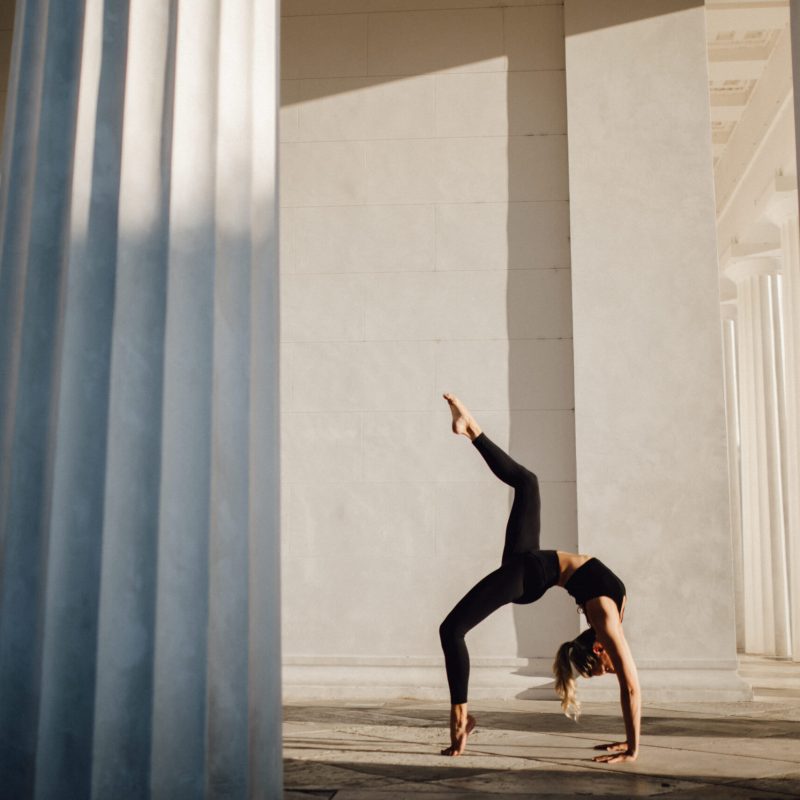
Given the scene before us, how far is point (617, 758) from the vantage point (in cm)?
548

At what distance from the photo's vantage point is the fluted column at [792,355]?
1416 centimetres

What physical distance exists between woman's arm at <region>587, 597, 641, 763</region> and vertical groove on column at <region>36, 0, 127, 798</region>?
3.30 meters

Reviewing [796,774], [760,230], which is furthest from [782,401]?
[796,774]

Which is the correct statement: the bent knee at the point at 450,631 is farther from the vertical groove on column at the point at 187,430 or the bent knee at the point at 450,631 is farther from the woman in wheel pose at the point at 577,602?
the vertical groove on column at the point at 187,430

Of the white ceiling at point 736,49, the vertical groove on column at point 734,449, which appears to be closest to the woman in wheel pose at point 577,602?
the white ceiling at point 736,49

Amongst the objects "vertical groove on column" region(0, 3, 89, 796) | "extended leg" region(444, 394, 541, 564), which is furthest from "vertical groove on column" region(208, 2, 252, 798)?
"extended leg" region(444, 394, 541, 564)

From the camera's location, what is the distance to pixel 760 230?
54.4 feet

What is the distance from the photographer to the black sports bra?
576 cm

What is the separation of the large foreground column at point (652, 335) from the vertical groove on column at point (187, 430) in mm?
5656

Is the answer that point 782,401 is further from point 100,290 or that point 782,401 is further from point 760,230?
point 100,290

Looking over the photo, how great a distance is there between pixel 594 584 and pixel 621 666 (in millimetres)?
499

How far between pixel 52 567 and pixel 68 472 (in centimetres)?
34

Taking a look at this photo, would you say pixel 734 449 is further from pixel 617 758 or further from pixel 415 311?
pixel 617 758

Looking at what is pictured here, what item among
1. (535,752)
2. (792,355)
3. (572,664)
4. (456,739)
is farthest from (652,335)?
(792,355)
